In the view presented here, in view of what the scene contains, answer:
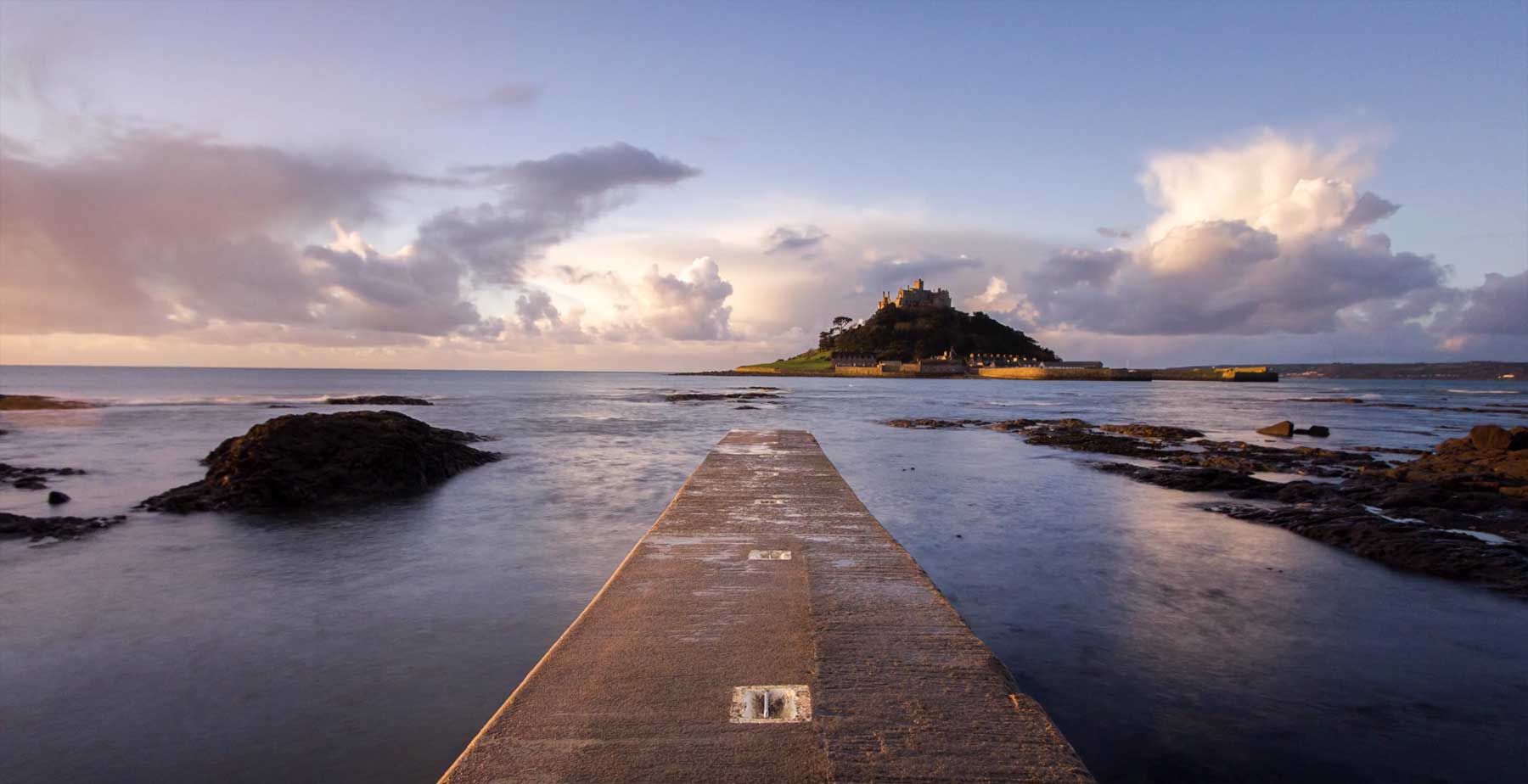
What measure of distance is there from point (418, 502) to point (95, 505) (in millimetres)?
6296

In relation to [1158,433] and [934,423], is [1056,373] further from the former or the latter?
[1158,433]

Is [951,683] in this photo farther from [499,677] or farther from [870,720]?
[499,677]

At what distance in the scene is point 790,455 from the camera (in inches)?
606

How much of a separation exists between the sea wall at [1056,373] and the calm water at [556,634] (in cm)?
16147

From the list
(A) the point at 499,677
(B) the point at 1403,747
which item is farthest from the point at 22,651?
(B) the point at 1403,747

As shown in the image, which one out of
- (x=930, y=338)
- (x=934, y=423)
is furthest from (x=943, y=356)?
(x=934, y=423)

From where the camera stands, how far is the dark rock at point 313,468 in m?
13.8

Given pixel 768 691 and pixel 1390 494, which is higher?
pixel 768 691

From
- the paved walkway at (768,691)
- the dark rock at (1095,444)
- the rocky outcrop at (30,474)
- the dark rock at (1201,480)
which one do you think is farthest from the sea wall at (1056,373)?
the paved walkway at (768,691)

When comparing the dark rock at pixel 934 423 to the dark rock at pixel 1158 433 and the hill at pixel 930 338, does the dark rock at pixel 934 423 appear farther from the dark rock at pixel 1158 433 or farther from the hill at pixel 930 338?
the hill at pixel 930 338

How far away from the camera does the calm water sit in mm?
5277

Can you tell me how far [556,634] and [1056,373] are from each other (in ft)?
577

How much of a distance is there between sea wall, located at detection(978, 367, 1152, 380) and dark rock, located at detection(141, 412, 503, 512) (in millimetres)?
163008

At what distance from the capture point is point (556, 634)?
7523 mm
